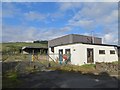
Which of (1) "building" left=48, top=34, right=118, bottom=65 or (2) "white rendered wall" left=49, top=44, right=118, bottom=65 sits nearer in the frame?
(2) "white rendered wall" left=49, top=44, right=118, bottom=65

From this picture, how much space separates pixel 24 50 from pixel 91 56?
25594mm

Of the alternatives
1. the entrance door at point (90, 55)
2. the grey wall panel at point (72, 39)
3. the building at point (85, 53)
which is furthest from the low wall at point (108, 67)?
the grey wall panel at point (72, 39)

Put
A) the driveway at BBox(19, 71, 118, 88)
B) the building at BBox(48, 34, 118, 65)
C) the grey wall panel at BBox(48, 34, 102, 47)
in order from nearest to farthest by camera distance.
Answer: the driveway at BBox(19, 71, 118, 88) < the building at BBox(48, 34, 118, 65) < the grey wall panel at BBox(48, 34, 102, 47)

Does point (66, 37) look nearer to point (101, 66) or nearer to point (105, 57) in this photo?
point (105, 57)

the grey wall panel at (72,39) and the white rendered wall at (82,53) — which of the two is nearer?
the white rendered wall at (82,53)

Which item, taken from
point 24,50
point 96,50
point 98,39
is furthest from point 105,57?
point 24,50

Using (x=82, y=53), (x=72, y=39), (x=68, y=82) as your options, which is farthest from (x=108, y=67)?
(x=72, y=39)

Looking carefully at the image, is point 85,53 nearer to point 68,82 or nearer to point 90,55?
point 90,55

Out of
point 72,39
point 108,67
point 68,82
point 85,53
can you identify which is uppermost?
point 72,39

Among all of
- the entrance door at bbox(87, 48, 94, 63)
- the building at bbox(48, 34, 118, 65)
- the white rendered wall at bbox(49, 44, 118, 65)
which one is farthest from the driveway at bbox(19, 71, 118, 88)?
the entrance door at bbox(87, 48, 94, 63)

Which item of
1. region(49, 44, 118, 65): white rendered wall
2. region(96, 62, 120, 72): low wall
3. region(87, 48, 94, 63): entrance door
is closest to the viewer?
region(96, 62, 120, 72): low wall

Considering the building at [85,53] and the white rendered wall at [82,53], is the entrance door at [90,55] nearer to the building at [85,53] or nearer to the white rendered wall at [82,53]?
the building at [85,53]

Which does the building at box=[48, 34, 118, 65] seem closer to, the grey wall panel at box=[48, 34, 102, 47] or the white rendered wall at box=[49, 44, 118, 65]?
the white rendered wall at box=[49, 44, 118, 65]

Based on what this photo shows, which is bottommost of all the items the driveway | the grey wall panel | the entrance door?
the driveway
